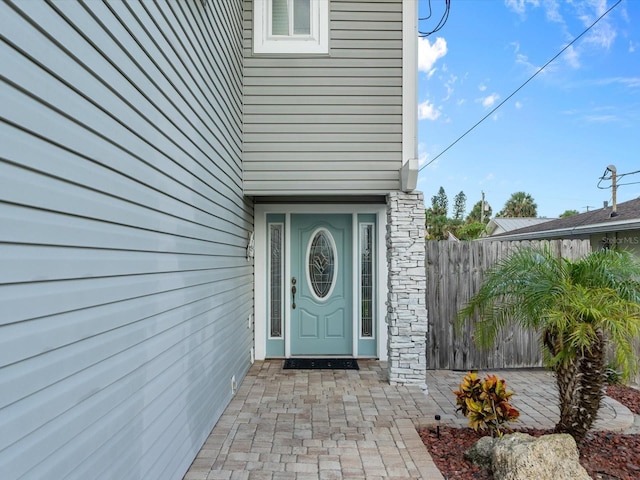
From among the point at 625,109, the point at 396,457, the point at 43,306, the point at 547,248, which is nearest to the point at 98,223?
the point at 43,306

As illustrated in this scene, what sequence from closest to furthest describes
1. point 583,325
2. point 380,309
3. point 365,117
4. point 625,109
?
point 583,325
point 365,117
point 380,309
point 625,109

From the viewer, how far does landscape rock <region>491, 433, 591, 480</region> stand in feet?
7.89

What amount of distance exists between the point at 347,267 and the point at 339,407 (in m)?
2.16

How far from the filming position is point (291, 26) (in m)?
4.54

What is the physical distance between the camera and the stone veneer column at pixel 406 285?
175 inches

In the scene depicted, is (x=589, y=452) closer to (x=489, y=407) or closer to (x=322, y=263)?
(x=489, y=407)

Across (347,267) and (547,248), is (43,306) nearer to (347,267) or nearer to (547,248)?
(547,248)

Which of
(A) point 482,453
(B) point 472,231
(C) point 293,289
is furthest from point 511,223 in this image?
(A) point 482,453

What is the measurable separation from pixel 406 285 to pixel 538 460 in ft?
7.41

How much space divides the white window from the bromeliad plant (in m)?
3.85

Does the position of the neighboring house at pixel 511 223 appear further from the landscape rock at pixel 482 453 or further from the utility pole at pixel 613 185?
the landscape rock at pixel 482 453

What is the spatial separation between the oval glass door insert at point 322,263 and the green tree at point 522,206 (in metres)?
27.3

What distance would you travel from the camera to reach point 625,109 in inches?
533

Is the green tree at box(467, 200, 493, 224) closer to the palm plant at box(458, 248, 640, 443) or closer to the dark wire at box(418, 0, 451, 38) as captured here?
the dark wire at box(418, 0, 451, 38)
